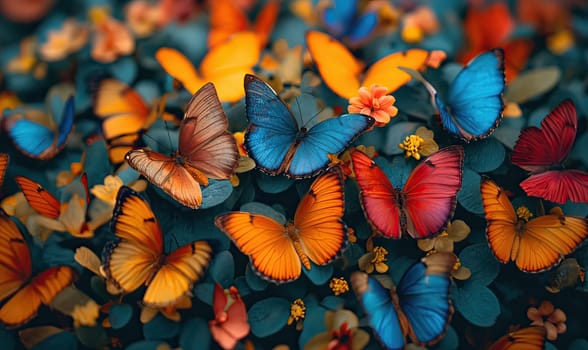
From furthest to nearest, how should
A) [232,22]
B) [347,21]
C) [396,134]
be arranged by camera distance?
1. [232,22]
2. [347,21]
3. [396,134]

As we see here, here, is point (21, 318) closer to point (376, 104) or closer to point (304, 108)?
point (304, 108)

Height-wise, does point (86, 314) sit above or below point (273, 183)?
below

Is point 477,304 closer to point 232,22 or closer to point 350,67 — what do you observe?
point 350,67

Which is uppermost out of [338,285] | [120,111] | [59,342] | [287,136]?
[287,136]

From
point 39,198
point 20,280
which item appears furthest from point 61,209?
point 20,280

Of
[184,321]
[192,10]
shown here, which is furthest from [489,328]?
[192,10]

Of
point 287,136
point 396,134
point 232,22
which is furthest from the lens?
point 232,22

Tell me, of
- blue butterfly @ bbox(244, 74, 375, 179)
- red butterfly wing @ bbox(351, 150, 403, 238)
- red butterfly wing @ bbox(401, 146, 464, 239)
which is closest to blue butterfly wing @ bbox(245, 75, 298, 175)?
blue butterfly @ bbox(244, 74, 375, 179)
